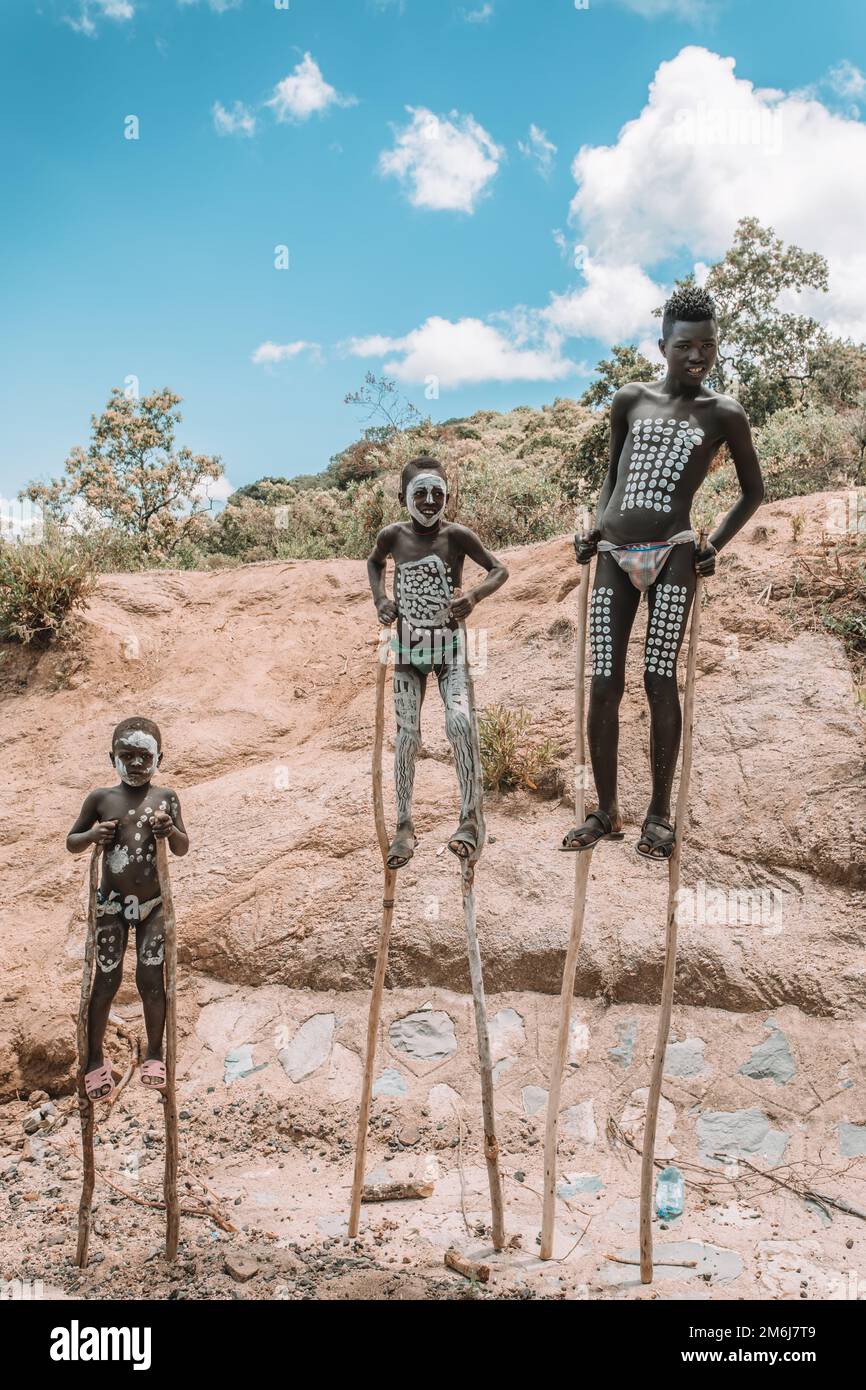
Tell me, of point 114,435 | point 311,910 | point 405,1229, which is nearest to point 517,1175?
point 405,1229

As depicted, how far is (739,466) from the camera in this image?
442 cm

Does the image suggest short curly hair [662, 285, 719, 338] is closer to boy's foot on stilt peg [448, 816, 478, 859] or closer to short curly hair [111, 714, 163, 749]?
boy's foot on stilt peg [448, 816, 478, 859]

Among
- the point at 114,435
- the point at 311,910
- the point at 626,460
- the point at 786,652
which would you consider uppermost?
the point at 114,435

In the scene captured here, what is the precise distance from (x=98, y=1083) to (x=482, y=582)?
3.05 m

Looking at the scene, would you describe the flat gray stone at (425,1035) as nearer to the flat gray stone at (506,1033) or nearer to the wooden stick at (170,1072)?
the flat gray stone at (506,1033)

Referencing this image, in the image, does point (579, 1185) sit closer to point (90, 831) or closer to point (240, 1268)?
point (240, 1268)

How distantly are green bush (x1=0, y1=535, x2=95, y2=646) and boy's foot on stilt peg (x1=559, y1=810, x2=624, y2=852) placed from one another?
6.84m

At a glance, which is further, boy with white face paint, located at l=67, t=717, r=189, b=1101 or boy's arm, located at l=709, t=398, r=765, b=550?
boy with white face paint, located at l=67, t=717, r=189, b=1101

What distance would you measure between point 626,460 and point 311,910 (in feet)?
12.9

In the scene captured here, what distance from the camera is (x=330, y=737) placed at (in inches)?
335

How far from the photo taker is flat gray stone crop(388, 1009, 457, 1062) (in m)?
6.11

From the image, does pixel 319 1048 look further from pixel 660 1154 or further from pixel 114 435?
pixel 114 435

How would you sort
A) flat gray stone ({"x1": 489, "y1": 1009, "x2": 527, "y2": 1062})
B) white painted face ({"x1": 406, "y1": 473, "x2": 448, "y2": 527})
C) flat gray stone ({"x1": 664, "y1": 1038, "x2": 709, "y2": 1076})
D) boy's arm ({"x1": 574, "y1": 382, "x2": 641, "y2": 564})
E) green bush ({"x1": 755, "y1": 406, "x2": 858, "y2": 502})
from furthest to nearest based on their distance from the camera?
green bush ({"x1": 755, "y1": 406, "x2": 858, "y2": 502}), flat gray stone ({"x1": 489, "y1": 1009, "x2": 527, "y2": 1062}), flat gray stone ({"x1": 664, "y1": 1038, "x2": 709, "y2": 1076}), white painted face ({"x1": 406, "y1": 473, "x2": 448, "y2": 527}), boy's arm ({"x1": 574, "y1": 382, "x2": 641, "y2": 564})

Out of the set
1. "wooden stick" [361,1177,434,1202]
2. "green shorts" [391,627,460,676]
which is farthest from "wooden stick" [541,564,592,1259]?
"wooden stick" [361,1177,434,1202]
